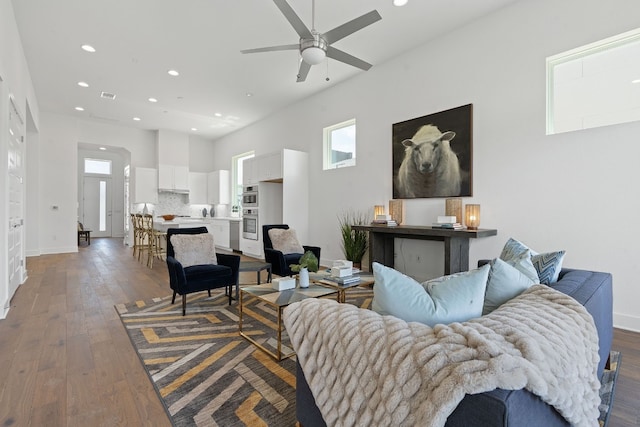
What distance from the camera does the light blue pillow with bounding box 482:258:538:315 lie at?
4.94ft

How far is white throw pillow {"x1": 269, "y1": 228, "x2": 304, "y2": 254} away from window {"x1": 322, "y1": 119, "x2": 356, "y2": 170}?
1.76 metres

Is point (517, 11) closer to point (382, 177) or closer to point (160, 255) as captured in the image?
point (382, 177)

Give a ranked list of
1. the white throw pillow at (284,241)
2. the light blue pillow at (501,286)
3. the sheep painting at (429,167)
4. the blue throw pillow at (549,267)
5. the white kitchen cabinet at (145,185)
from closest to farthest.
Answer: the light blue pillow at (501,286) < the blue throw pillow at (549,267) < the sheep painting at (429,167) < the white throw pillow at (284,241) < the white kitchen cabinet at (145,185)

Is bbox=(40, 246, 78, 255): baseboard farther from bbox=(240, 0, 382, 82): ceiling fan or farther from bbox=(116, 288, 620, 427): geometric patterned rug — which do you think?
bbox=(240, 0, 382, 82): ceiling fan

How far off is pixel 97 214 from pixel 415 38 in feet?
40.2

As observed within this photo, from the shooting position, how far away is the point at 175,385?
6.56 ft

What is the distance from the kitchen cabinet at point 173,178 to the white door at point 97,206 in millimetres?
4465

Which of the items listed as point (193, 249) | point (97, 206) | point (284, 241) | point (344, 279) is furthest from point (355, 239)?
point (97, 206)

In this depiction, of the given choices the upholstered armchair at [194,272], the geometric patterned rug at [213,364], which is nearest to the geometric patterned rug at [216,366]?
the geometric patterned rug at [213,364]

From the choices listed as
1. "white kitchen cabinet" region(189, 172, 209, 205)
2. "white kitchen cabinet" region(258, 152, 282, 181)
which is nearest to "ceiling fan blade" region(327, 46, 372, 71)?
"white kitchen cabinet" region(258, 152, 282, 181)

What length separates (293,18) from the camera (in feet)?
8.81

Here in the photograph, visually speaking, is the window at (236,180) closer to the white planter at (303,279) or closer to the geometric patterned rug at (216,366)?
the geometric patterned rug at (216,366)

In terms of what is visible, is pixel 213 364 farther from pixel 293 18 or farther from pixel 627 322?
pixel 627 322

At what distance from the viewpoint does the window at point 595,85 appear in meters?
2.96
